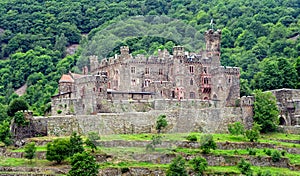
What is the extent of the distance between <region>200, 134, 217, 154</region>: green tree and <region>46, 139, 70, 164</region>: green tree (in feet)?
42.2

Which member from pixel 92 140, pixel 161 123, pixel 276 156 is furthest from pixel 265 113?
pixel 92 140

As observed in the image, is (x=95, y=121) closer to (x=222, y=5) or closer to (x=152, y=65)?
(x=152, y=65)

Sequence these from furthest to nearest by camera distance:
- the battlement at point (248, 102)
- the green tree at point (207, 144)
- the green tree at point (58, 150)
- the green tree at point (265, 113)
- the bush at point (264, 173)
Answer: the battlement at point (248, 102) → the green tree at point (265, 113) → the green tree at point (207, 144) → the green tree at point (58, 150) → the bush at point (264, 173)

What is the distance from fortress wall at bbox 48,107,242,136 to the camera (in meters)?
84.1

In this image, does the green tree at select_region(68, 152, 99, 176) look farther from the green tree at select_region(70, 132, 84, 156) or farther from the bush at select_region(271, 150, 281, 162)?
the bush at select_region(271, 150, 281, 162)

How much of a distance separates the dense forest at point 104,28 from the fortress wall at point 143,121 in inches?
735

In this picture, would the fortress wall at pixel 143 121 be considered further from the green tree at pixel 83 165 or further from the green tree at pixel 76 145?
the green tree at pixel 83 165

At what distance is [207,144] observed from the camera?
80.1 m

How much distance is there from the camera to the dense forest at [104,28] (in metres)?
128

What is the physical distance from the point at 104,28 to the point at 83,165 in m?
72.3

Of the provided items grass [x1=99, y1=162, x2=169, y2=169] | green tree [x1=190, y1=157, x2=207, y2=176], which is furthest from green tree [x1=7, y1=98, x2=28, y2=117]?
green tree [x1=190, y1=157, x2=207, y2=176]

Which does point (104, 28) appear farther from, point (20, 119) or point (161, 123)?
point (161, 123)

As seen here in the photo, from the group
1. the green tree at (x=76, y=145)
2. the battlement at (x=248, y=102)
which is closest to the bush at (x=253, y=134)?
the battlement at (x=248, y=102)

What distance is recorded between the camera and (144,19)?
136m
